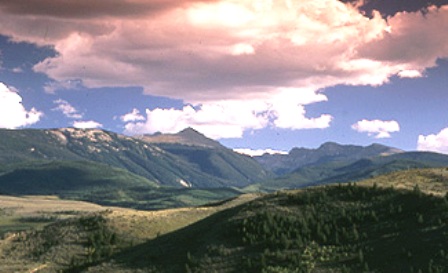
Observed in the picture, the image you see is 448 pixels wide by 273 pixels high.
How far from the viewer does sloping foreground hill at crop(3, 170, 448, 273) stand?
66250 mm

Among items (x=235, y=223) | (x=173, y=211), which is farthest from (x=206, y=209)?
(x=235, y=223)

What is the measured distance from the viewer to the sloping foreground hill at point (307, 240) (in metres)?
66.2

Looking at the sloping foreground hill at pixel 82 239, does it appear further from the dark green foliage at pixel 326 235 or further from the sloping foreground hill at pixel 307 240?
the dark green foliage at pixel 326 235

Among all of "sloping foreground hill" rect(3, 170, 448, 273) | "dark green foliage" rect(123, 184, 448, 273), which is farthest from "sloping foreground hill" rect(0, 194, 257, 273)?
"dark green foliage" rect(123, 184, 448, 273)

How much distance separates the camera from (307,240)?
7750cm

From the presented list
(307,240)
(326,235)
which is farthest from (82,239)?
(326,235)

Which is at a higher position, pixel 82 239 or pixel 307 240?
pixel 307 240

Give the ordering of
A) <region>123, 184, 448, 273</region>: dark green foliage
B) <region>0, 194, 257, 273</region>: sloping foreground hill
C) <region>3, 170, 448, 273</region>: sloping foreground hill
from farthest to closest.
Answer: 1. <region>0, 194, 257, 273</region>: sloping foreground hill
2. <region>3, 170, 448, 273</region>: sloping foreground hill
3. <region>123, 184, 448, 273</region>: dark green foliage

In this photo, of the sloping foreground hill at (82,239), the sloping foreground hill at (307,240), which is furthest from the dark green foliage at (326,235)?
the sloping foreground hill at (82,239)

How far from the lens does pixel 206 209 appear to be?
146375 millimetres

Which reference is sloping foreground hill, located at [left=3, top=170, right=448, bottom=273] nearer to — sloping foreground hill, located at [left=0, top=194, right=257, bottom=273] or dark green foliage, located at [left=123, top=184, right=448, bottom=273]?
dark green foliage, located at [left=123, top=184, right=448, bottom=273]

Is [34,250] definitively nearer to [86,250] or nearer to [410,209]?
[86,250]

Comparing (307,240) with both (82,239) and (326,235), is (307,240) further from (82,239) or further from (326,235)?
(82,239)

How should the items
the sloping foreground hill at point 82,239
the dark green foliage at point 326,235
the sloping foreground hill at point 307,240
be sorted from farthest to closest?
the sloping foreground hill at point 82,239 → the sloping foreground hill at point 307,240 → the dark green foliage at point 326,235
